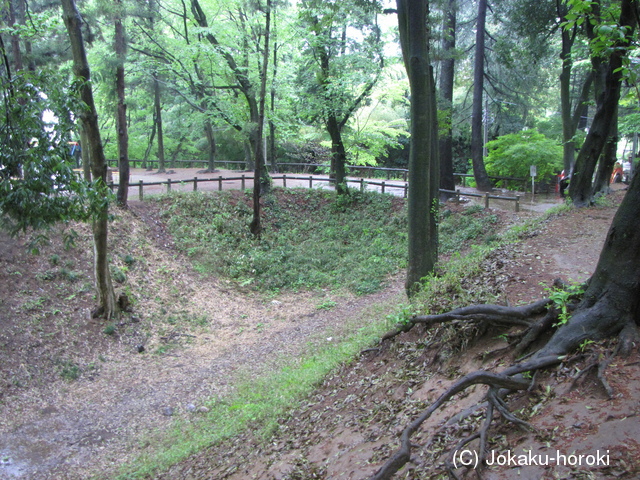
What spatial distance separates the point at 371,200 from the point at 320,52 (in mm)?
7202

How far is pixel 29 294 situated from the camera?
38.7 feet

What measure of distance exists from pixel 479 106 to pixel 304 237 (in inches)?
423

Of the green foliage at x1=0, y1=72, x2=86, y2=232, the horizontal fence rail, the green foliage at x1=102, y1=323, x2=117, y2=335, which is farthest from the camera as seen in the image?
the horizontal fence rail

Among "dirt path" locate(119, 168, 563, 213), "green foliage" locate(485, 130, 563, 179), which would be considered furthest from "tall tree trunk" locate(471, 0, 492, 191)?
"green foliage" locate(485, 130, 563, 179)

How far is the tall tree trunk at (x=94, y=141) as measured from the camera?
426 inches

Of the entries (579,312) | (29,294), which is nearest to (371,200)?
(29,294)

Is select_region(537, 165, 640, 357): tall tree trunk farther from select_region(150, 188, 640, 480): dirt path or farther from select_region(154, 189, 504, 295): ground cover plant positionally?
select_region(154, 189, 504, 295): ground cover plant

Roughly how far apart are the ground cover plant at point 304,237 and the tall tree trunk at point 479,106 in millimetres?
4589

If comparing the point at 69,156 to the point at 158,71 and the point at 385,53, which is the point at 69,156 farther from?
the point at 385,53

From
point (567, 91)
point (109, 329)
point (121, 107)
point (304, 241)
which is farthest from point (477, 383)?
point (567, 91)

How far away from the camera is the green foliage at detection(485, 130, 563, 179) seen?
24875mm

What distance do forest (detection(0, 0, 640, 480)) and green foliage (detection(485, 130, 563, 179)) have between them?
12 centimetres

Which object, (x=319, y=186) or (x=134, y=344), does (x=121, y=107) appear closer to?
(x=134, y=344)

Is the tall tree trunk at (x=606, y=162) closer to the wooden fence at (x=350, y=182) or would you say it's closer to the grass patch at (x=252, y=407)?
the wooden fence at (x=350, y=182)
